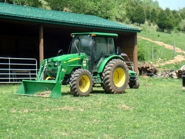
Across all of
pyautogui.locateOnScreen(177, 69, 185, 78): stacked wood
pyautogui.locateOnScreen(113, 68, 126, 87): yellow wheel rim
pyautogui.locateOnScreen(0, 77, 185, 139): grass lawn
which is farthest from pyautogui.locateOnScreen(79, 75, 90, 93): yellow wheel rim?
pyautogui.locateOnScreen(177, 69, 185, 78): stacked wood

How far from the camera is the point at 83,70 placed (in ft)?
34.4

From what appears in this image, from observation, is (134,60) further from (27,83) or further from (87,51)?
(27,83)

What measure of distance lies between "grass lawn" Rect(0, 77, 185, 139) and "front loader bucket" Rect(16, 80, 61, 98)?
0.37 meters

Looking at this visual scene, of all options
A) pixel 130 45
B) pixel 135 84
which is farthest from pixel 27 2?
pixel 135 84

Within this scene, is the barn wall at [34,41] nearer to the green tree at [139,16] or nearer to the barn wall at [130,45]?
the barn wall at [130,45]

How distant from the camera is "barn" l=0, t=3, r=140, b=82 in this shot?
1822cm

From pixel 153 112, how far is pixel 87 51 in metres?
4.08

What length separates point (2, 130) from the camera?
6.00 meters

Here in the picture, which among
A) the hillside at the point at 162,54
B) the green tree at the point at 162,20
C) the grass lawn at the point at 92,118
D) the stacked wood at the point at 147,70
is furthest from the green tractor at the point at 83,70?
the green tree at the point at 162,20

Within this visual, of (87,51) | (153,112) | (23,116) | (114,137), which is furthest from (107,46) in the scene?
(114,137)

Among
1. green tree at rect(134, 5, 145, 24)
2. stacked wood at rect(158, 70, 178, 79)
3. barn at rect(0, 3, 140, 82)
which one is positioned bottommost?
stacked wood at rect(158, 70, 178, 79)

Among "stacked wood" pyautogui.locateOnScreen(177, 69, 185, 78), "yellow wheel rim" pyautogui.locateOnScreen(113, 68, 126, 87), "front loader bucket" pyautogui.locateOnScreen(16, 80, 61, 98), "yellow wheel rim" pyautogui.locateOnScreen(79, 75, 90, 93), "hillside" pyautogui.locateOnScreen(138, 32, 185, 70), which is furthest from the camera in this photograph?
"hillside" pyautogui.locateOnScreen(138, 32, 185, 70)

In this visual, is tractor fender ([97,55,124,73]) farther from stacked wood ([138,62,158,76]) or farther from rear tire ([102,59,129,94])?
stacked wood ([138,62,158,76])

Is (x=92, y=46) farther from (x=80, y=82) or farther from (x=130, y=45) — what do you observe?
(x=130, y=45)
